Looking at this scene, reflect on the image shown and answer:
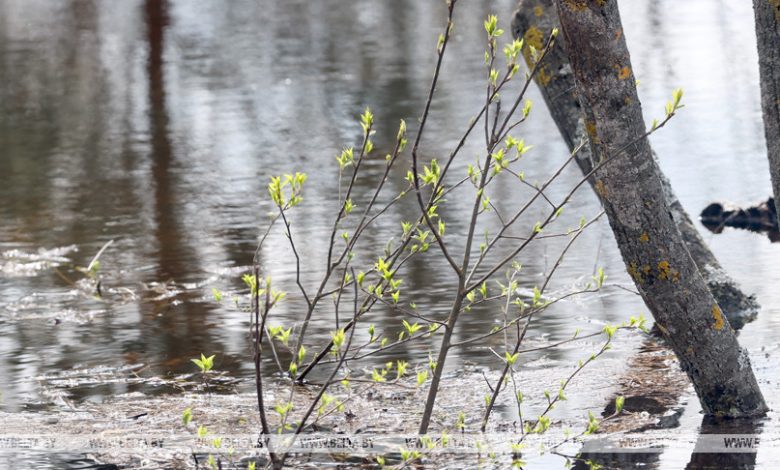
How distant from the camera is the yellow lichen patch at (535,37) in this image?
7301 mm

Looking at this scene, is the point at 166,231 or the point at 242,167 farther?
the point at 242,167

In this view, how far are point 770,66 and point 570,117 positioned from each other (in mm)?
1665

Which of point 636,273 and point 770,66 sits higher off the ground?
point 770,66

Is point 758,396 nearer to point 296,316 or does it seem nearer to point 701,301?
point 701,301

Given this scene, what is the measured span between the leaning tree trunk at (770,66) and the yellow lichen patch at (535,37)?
5.73 ft

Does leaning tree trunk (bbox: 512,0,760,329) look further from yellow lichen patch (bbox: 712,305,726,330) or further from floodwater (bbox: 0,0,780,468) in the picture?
yellow lichen patch (bbox: 712,305,726,330)

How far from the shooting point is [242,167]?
1249 cm

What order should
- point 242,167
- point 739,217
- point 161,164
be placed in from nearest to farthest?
point 739,217 < point 242,167 < point 161,164

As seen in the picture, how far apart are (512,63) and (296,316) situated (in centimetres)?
324

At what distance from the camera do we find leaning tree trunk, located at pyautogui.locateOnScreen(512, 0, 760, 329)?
7.20 m

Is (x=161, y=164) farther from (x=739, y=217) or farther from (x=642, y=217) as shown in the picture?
(x=642, y=217)

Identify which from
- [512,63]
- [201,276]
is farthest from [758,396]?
[201,276]

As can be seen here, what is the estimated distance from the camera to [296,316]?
25.7ft

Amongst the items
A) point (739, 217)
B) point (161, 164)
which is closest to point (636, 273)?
point (739, 217)
